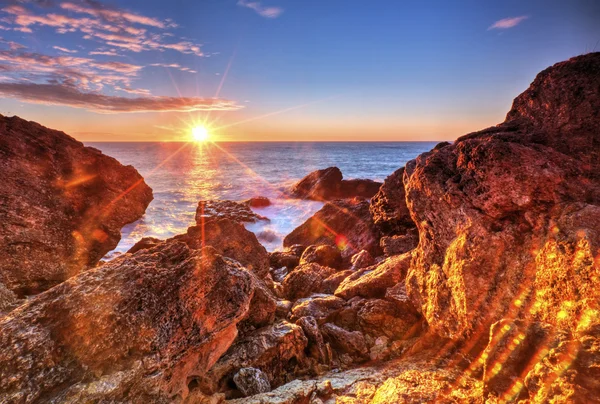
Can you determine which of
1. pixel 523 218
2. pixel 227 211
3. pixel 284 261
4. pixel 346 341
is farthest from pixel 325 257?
pixel 227 211

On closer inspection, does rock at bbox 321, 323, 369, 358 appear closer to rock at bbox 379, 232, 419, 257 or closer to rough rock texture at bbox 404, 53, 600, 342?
rough rock texture at bbox 404, 53, 600, 342

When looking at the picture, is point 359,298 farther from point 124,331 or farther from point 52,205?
point 52,205

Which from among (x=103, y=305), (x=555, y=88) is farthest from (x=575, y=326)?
(x=103, y=305)

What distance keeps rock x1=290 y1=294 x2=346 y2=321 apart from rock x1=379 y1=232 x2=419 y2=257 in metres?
3.71

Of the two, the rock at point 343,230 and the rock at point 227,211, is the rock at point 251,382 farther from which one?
the rock at point 227,211

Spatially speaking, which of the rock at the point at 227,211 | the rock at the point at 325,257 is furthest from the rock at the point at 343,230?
the rock at the point at 227,211

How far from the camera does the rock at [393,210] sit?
1160 cm

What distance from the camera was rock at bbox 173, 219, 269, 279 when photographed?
10180mm

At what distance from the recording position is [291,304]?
782cm

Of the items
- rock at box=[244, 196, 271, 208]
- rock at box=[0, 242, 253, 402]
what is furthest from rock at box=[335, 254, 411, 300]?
rock at box=[244, 196, 271, 208]

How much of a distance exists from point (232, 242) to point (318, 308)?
436 cm

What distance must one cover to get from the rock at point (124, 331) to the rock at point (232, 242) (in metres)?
5.32

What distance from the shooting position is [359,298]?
736 centimetres

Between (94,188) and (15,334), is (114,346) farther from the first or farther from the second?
(94,188)
